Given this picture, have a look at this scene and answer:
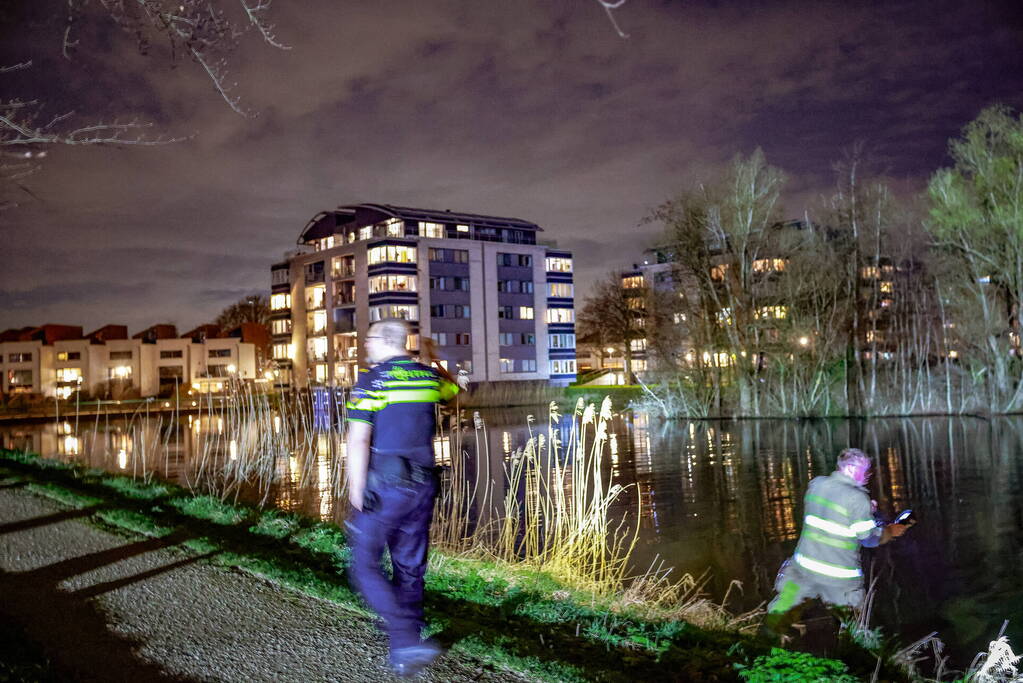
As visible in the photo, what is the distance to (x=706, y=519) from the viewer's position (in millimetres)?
17266

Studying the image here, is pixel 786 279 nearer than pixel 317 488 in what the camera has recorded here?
No

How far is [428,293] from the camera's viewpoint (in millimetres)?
80000

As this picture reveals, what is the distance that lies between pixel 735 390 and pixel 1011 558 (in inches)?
1189

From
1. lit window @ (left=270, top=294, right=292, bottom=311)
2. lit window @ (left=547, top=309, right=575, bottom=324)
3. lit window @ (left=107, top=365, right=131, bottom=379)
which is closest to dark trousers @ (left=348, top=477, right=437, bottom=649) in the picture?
lit window @ (left=547, top=309, right=575, bottom=324)

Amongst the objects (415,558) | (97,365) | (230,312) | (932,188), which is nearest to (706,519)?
(415,558)

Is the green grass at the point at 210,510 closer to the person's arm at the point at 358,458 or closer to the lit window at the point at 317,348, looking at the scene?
the person's arm at the point at 358,458

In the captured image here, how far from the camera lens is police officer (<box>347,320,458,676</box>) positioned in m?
5.50

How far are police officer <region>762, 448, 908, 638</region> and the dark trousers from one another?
3629 millimetres

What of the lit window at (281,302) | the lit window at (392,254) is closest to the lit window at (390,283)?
the lit window at (392,254)

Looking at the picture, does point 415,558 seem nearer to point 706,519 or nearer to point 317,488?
point 706,519

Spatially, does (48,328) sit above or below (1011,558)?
above

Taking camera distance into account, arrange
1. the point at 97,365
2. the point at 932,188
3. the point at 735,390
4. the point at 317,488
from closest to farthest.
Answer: the point at 317,488
the point at 932,188
the point at 735,390
the point at 97,365

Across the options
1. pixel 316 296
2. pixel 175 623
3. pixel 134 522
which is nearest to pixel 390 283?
pixel 316 296

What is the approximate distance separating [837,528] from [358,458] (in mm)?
4280
